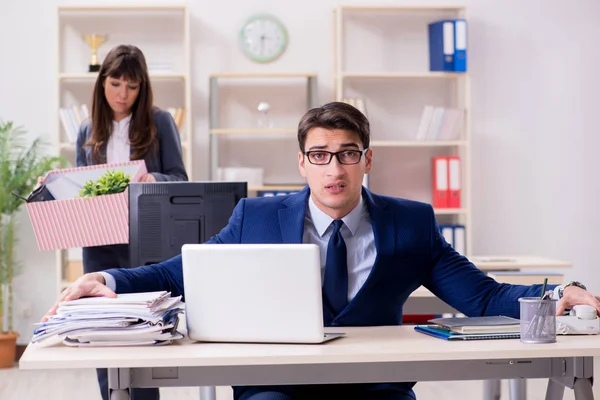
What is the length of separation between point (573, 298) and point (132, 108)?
1.86 metres

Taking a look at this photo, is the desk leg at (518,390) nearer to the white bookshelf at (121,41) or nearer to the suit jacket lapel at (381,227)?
the suit jacket lapel at (381,227)

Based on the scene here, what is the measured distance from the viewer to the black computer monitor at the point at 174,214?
2865 mm

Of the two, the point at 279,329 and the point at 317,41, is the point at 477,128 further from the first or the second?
the point at 279,329

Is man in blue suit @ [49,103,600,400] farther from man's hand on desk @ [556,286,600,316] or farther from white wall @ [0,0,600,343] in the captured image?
white wall @ [0,0,600,343]

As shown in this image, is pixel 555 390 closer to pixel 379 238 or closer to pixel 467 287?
pixel 467 287

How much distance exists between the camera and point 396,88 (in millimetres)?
5887

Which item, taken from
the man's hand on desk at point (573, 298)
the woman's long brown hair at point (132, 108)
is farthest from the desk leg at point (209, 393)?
the man's hand on desk at point (573, 298)

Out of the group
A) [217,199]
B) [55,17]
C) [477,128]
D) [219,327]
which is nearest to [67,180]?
[217,199]

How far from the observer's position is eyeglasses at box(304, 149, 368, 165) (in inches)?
91.3

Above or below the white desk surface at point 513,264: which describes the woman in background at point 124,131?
above

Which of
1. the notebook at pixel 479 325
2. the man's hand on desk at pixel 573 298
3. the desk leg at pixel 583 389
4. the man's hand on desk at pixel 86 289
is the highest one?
the man's hand on desk at pixel 86 289

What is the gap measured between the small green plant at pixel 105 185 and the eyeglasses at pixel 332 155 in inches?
38.6

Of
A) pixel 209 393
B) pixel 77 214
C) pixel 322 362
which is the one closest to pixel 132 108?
pixel 77 214

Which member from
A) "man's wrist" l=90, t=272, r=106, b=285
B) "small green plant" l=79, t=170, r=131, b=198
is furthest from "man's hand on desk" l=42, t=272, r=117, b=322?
"small green plant" l=79, t=170, r=131, b=198
